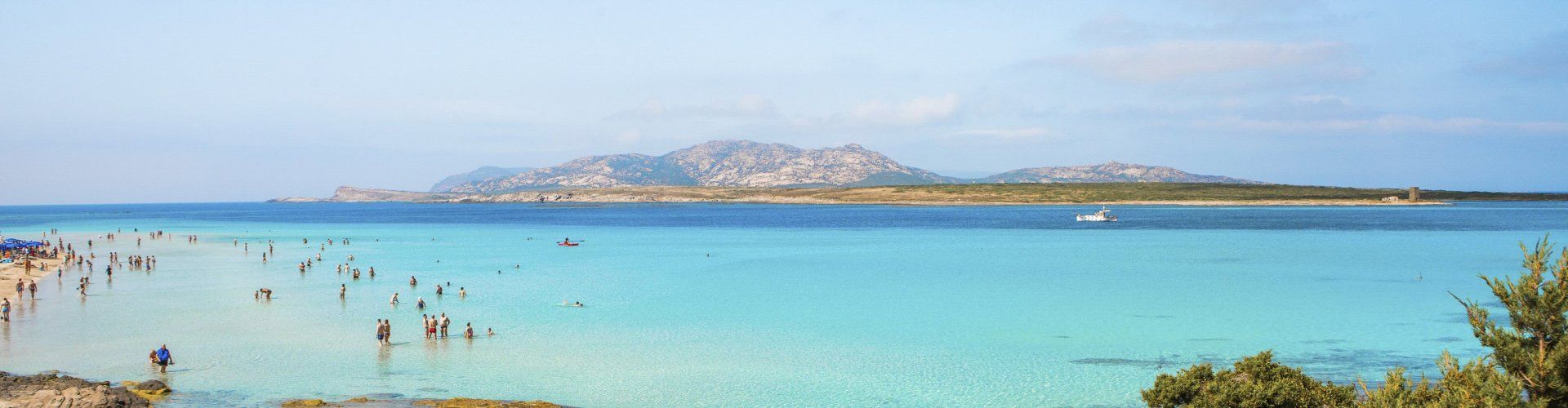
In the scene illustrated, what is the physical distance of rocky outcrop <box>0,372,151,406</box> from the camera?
22.6m

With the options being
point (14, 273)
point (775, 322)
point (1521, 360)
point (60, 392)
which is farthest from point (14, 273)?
point (1521, 360)

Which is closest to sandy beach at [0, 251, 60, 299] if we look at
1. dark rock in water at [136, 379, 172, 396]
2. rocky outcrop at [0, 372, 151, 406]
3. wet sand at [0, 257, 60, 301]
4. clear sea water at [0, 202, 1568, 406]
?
wet sand at [0, 257, 60, 301]

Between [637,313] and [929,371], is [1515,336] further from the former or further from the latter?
[637,313]

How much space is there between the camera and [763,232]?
12069 centimetres

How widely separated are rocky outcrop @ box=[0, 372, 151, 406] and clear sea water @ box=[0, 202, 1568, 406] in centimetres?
167

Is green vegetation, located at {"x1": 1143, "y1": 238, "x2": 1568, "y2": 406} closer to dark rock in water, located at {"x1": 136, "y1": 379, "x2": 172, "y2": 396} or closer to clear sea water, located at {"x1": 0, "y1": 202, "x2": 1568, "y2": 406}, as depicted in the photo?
clear sea water, located at {"x1": 0, "y1": 202, "x2": 1568, "y2": 406}

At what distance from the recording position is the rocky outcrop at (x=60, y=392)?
74.1 feet

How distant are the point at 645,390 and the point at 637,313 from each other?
16.9m

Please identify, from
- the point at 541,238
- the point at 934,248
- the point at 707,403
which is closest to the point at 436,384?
the point at 707,403

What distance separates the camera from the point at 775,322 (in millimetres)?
41000

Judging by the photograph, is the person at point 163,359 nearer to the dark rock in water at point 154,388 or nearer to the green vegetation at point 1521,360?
the dark rock in water at point 154,388

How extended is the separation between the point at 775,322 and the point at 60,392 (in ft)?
83.8

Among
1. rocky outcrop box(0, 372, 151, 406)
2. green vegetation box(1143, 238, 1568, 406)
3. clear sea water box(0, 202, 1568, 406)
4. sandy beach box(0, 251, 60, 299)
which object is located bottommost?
clear sea water box(0, 202, 1568, 406)

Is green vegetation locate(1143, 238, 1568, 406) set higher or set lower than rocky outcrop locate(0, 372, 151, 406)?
higher
